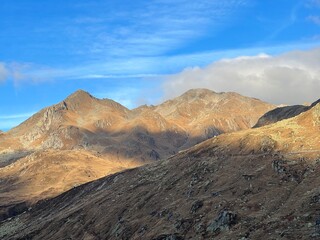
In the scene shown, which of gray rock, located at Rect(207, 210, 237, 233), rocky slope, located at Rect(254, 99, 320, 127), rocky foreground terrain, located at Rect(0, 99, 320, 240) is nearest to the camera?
rocky foreground terrain, located at Rect(0, 99, 320, 240)

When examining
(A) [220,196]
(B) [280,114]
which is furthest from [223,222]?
(B) [280,114]

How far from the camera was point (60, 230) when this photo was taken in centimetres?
10106

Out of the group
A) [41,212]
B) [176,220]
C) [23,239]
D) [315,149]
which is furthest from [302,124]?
[41,212]

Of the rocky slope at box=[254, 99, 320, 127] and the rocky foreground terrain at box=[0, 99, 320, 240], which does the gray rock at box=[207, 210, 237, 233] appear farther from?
the rocky slope at box=[254, 99, 320, 127]

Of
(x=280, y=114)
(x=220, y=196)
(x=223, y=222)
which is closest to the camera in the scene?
(x=223, y=222)

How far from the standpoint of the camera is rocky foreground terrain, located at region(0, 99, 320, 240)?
53094 mm

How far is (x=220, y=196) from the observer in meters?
69.8

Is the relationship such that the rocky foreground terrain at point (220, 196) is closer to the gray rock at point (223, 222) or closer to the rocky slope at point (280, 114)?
the gray rock at point (223, 222)

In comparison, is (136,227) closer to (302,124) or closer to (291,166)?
(291,166)

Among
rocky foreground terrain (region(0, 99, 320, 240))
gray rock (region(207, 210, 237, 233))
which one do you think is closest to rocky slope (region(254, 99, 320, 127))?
rocky foreground terrain (region(0, 99, 320, 240))

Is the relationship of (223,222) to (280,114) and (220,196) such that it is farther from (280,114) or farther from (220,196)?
(280,114)

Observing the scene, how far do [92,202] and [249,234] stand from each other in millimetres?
67427

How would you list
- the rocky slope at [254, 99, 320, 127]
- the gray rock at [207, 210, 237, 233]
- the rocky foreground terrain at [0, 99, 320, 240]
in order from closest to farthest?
1. the rocky foreground terrain at [0, 99, 320, 240]
2. the gray rock at [207, 210, 237, 233]
3. the rocky slope at [254, 99, 320, 127]

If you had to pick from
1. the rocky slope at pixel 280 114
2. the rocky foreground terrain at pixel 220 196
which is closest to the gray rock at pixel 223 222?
the rocky foreground terrain at pixel 220 196
